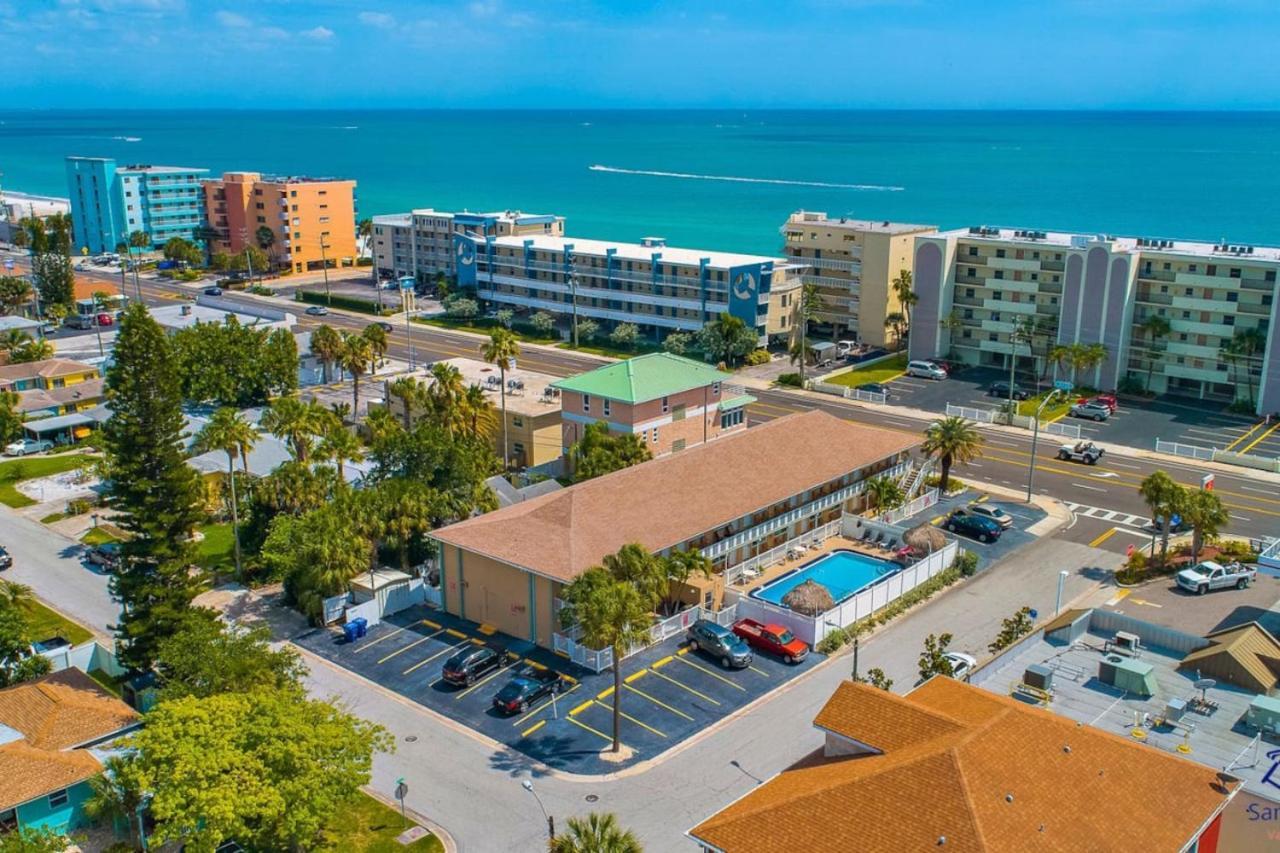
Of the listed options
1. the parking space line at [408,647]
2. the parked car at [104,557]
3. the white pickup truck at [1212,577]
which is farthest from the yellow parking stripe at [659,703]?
the parked car at [104,557]

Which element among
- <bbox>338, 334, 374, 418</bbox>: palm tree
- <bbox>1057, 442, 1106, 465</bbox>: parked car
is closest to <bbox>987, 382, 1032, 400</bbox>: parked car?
<bbox>1057, 442, 1106, 465</bbox>: parked car

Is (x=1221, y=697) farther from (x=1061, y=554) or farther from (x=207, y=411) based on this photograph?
(x=207, y=411)

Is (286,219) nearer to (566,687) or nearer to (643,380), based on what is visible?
(643,380)

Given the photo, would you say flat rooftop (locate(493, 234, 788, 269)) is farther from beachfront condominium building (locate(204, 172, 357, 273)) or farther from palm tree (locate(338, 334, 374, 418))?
beachfront condominium building (locate(204, 172, 357, 273))

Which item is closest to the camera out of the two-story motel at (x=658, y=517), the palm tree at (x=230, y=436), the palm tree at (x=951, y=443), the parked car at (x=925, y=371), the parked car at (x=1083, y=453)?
the two-story motel at (x=658, y=517)

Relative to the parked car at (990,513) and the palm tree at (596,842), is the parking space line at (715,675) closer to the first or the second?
the palm tree at (596,842)

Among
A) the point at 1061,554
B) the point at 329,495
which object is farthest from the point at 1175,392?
the point at 329,495
